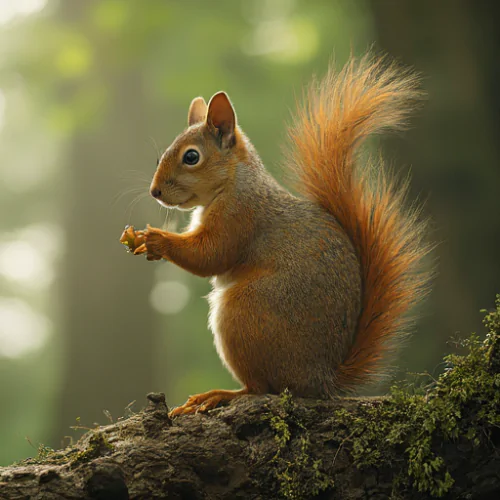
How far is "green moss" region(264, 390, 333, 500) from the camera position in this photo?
58.6 inches

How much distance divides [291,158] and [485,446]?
1.11 metres

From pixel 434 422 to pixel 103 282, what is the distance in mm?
4197

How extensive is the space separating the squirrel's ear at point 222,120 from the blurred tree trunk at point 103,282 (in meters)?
3.13

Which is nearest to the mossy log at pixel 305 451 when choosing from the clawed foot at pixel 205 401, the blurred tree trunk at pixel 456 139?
the clawed foot at pixel 205 401

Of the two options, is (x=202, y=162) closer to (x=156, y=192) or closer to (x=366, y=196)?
(x=156, y=192)

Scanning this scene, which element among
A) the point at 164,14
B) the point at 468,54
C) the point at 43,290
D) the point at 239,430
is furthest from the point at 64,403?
the point at 43,290

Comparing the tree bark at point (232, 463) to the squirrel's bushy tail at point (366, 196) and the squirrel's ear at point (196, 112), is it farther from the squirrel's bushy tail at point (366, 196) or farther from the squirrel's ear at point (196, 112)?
the squirrel's ear at point (196, 112)

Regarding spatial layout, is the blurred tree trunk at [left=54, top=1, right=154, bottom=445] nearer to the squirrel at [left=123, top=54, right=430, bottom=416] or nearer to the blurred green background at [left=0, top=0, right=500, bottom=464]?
the blurred green background at [left=0, top=0, right=500, bottom=464]

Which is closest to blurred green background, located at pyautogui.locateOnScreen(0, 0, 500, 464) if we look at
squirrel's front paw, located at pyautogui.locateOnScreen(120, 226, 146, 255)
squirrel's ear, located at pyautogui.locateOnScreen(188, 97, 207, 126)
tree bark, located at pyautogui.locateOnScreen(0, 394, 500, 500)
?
squirrel's ear, located at pyautogui.locateOnScreen(188, 97, 207, 126)

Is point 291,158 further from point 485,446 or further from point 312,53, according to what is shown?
point 312,53

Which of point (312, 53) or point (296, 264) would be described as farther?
point (312, 53)

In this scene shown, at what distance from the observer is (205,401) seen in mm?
1830

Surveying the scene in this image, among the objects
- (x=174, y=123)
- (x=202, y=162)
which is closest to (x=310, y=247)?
(x=202, y=162)

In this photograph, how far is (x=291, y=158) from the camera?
2076 millimetres
